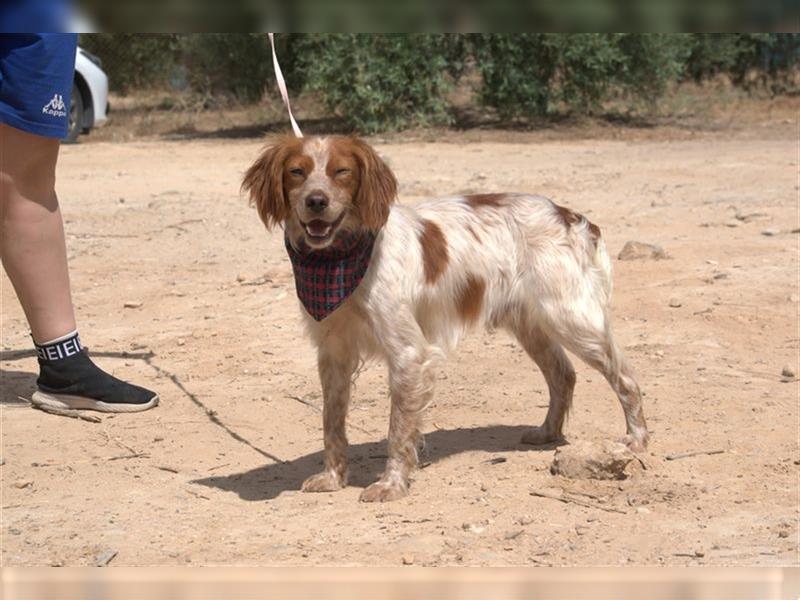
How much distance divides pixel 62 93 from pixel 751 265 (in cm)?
442

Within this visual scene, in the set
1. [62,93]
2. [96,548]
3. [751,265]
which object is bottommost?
[96,548]

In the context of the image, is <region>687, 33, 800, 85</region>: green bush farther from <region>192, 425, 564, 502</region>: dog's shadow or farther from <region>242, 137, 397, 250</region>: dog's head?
<region>242, 137, 397, 250</region>: dog's head

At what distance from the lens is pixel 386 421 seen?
6164 millimetres

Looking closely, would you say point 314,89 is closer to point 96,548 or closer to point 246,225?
point 246,225

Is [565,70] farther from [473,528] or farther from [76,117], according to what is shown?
[473,528]

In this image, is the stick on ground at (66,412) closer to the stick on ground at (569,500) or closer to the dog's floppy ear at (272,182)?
the dog's floppy ear at (272,182)

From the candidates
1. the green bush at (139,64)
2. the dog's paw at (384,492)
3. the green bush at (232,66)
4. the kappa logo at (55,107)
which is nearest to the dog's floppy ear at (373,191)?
the dog's paw at (384,492)

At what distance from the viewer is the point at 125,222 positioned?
10383 mm

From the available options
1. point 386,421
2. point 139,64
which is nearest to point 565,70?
point 139,64

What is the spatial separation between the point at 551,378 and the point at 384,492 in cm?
117

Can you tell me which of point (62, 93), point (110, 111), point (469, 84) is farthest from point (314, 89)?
point (62, 93)

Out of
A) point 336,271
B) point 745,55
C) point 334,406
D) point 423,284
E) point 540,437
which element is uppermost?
point 745,55

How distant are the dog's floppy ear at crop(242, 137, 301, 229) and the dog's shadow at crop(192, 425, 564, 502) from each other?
3.72 ft

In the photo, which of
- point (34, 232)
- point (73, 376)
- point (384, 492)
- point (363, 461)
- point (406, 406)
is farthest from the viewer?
point (73, 376)
